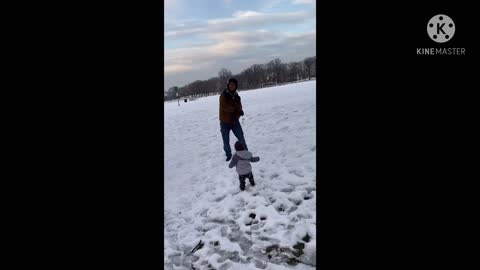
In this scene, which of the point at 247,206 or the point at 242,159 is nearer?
the point at 247,206

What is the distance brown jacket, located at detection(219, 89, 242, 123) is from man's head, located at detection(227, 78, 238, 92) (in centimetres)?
18

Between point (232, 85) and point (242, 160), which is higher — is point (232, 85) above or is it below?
above

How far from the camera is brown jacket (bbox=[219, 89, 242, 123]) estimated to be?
639 cm

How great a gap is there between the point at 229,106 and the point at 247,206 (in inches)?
97.8

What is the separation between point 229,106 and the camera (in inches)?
257

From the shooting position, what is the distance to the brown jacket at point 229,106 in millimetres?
6387
